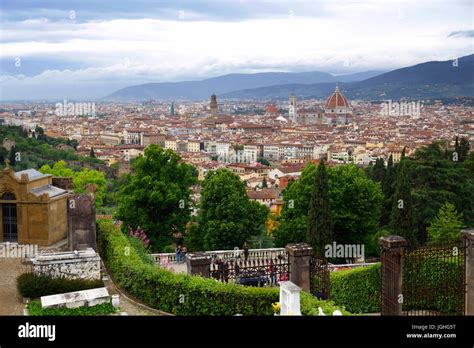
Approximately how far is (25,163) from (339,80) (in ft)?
467

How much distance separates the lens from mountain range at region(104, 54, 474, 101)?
117m

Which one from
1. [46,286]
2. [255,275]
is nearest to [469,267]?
[255,275]

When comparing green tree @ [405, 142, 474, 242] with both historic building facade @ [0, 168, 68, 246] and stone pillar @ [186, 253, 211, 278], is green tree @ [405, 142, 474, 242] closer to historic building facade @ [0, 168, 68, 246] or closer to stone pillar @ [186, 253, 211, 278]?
stone pillar @ [186, 253, 211, 278]

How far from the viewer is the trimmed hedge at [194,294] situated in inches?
311

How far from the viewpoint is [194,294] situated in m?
8.20

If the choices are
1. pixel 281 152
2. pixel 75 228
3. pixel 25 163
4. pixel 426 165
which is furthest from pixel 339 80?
pixel 75 228

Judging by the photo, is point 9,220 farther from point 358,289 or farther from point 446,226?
point 446,226

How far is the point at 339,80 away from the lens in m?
177

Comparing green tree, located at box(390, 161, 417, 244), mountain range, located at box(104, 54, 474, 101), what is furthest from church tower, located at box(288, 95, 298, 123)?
green tree, located at box(390, 161, 417, 244)

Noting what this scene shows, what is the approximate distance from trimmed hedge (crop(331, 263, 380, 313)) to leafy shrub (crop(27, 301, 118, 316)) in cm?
439

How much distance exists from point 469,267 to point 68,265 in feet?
18.8

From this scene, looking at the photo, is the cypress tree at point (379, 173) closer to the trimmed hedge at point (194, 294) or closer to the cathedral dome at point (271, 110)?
the trimmed hedge at point (194, 294)

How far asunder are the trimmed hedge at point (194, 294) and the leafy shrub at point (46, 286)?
2.32 feet
